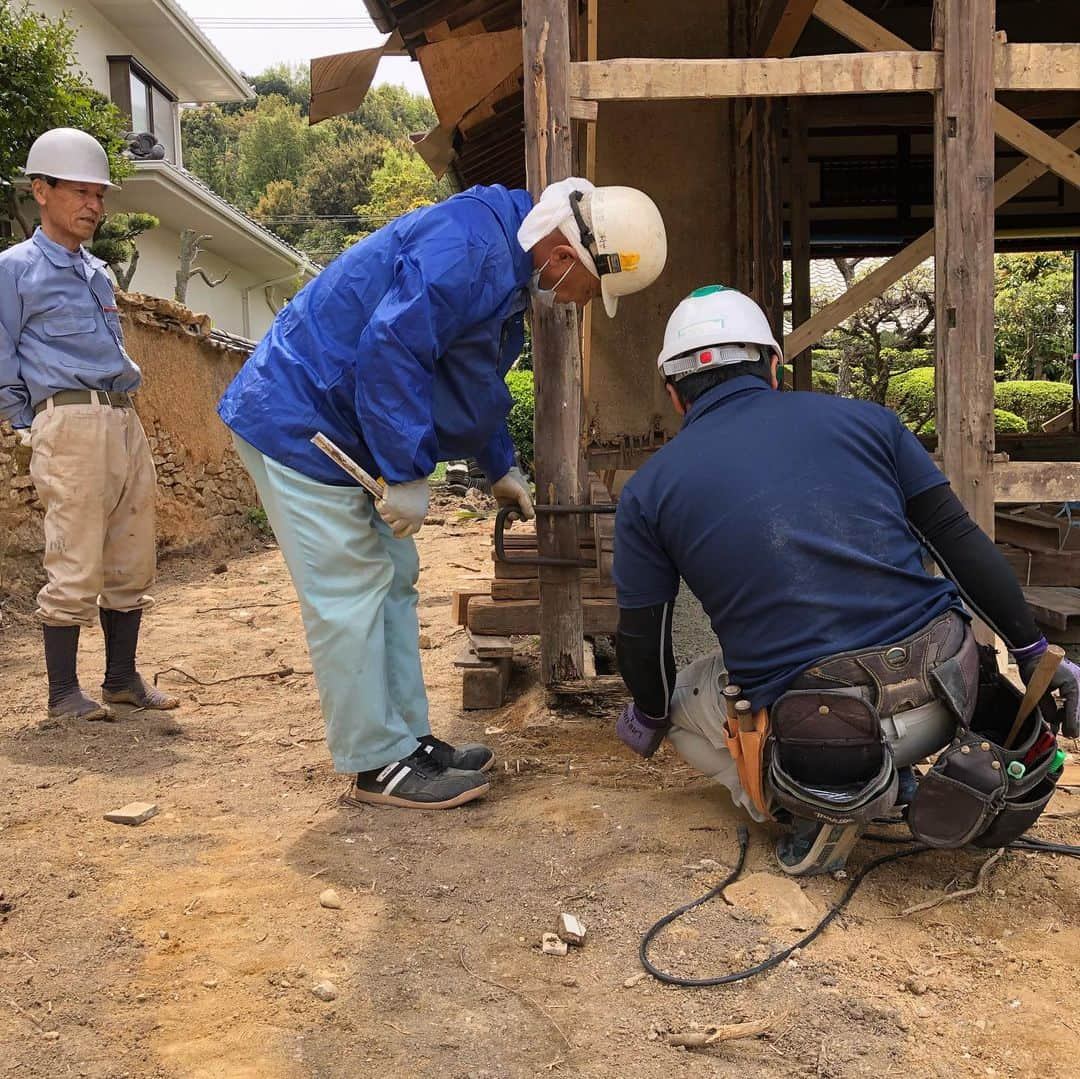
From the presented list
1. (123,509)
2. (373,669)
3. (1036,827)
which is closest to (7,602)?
(123,509)

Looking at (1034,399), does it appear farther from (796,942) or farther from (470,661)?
(796,942)

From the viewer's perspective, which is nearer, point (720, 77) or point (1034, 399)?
point (720, 77)

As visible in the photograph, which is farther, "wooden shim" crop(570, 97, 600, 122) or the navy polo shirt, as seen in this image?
"wooden shim" crop(570, 97, 600, 122)

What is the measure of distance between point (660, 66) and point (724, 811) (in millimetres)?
2462

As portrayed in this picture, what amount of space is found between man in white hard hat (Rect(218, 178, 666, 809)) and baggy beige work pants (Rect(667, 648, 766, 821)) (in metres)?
0.68

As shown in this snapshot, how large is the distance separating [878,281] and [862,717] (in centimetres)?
365

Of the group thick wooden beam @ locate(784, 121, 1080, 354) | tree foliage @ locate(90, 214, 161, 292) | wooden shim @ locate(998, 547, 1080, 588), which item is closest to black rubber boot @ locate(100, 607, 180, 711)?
thick wooden beam @ locate(784, 121, 1080, 354)

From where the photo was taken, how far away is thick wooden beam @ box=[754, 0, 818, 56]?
5230 mm

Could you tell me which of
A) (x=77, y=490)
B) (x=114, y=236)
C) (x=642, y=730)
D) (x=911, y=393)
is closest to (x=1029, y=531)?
(x=642, y=730)

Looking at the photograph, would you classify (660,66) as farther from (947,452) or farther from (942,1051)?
(942,1051)

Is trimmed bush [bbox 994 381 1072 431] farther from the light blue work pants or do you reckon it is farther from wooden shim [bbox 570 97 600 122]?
the light blue work pants

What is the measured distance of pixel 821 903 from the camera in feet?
8.28

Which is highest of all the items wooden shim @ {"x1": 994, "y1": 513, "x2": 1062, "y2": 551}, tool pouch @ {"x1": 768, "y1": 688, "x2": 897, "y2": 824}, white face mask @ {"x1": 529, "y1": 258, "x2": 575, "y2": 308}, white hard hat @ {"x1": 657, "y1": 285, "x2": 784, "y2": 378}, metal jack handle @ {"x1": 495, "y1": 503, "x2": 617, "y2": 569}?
white face mask @ {"x1": 529, "y1": 258, "x2": 575, "y2": 308}

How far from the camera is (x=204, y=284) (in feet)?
61.0
